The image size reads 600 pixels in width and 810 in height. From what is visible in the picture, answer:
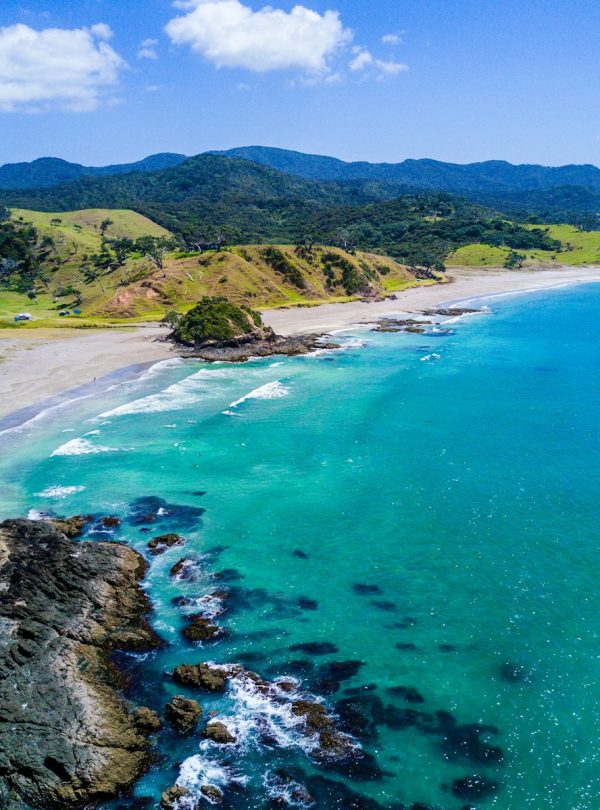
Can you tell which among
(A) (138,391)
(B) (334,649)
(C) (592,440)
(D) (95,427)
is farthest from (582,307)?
(B) (334,649)

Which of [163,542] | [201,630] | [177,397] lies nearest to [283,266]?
[177,397]

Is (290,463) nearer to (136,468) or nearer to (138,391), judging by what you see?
(136,468)

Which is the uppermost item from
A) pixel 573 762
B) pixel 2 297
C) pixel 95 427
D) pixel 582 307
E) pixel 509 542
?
pixel 2 297

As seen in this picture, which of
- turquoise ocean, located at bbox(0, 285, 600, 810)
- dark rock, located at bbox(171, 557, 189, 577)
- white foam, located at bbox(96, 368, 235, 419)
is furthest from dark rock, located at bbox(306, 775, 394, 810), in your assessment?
white foam, located at bbox(96, 368, 235, 419)

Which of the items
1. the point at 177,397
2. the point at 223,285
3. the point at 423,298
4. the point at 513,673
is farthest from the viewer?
the point at 423,298

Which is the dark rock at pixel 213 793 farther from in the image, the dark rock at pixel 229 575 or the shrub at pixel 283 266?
the shrub at pixel 283 266

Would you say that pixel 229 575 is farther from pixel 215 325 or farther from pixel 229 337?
pixel 215 325

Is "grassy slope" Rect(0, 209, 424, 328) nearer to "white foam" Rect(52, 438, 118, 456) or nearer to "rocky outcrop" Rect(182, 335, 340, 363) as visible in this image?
"rocky outcrop" Rect(182, 335, 340, 363)
